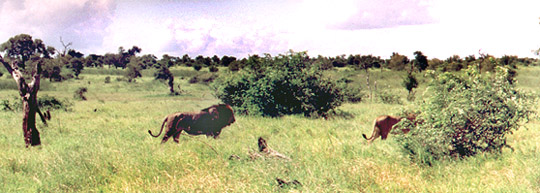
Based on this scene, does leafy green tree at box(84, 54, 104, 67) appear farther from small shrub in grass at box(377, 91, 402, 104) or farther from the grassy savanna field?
the grassy savanna field

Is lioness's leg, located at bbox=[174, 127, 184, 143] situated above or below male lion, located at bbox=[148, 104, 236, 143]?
below

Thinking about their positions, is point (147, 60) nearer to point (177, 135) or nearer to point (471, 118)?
point (177, 135)

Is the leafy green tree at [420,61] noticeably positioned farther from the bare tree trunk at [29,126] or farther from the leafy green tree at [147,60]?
the bare tree trunk at [29,126]

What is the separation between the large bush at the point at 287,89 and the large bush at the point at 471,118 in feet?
31.4

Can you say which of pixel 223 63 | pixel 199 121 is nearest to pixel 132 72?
pixel 223 63

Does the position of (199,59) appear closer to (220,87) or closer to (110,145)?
(220,87)

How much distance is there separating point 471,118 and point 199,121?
20.5 ft

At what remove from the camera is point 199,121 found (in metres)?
11.0

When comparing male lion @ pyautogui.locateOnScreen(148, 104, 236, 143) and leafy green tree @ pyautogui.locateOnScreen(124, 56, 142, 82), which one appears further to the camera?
leafy green tree @ pyautogui.locateOnScreen(124, 56, 142, 82)

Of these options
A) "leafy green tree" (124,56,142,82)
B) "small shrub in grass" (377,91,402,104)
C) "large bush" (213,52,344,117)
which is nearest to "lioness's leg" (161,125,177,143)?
"large bush" (213,52,344,117)

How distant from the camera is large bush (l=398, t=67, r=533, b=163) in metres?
8.22

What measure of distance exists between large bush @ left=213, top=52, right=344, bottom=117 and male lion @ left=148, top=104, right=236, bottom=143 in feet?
21.5

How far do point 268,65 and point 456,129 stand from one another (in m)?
12.0

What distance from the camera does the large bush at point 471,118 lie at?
8219 mm
